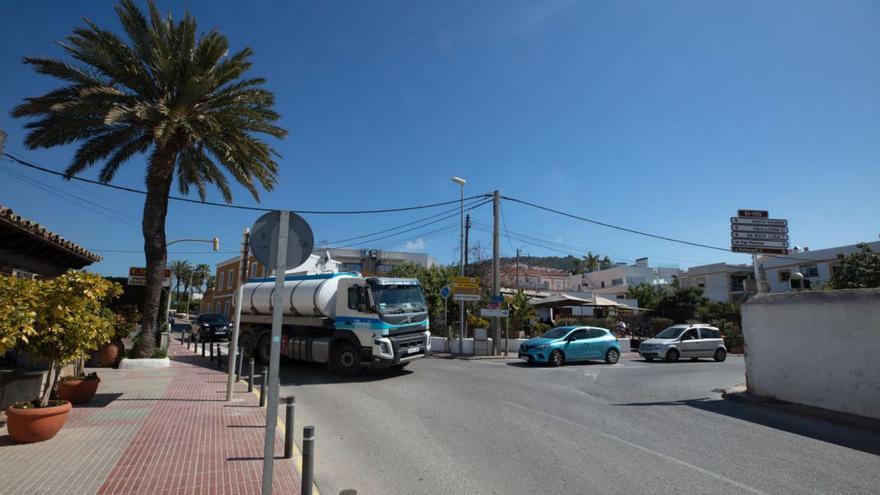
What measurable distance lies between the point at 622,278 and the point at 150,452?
66.2 meters

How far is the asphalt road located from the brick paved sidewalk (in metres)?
0.88

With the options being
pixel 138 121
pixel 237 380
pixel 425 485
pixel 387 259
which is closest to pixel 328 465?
pixel 425 485

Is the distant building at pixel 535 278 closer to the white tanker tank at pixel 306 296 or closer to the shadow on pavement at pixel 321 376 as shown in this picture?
the white tanker tank at pixel 306 296

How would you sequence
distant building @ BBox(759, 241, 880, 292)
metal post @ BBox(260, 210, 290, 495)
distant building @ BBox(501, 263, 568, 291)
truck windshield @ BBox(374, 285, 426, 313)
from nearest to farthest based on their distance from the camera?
metal post @ BBox(260, 210, 290, 495)
truck windshield @ BBox(374, 285, 426, 313)
distant building @ BBox(759, 241, 880, 292)
distant building @ BBox(501, 263, 568, 291)

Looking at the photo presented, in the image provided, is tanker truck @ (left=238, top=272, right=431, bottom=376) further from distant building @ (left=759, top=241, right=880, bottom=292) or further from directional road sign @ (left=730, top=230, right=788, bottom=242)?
distant building @ (left=759, top=241, right=880, bottom=292)

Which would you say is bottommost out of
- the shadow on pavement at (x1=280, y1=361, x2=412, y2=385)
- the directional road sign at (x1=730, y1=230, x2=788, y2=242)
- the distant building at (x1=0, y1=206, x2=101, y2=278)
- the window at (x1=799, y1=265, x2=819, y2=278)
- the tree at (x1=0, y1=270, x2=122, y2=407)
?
the shadow on pavement at (x1=280, y1=361, x2=412, y2=385)

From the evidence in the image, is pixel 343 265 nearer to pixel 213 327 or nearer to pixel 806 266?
pixel 213 327

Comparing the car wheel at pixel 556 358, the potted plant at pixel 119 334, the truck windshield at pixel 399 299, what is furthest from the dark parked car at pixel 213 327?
the car wheel at pixel 556 358

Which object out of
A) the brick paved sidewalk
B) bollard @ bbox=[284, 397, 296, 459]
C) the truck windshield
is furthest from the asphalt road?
the truck windshield

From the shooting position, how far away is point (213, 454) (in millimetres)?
5977

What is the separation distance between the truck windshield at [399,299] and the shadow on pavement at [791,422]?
631 centimetres

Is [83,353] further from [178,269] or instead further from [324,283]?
[178,269]

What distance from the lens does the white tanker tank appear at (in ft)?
46.3

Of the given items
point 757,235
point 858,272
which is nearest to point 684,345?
point 757,235
